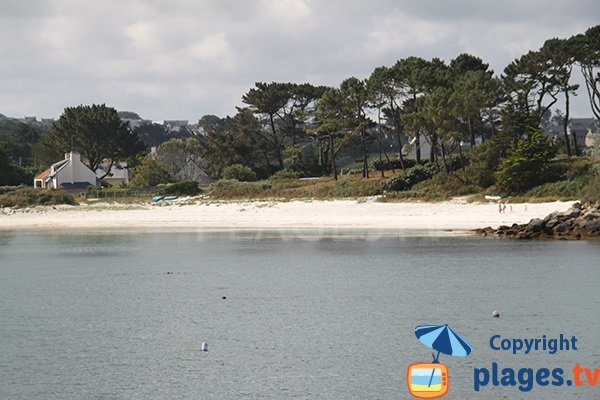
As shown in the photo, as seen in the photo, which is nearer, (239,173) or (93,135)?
(239,173)

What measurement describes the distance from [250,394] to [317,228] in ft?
125

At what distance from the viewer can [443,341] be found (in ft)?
66.1

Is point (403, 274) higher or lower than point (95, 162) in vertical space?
lower

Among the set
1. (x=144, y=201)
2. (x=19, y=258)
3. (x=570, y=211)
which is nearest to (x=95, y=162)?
(x=144, y=201)

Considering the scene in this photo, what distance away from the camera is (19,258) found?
1660 inches

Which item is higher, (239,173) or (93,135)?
(93,135)

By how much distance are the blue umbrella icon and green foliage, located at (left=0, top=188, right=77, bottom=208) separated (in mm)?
55756

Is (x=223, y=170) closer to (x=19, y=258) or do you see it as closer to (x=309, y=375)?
(x=19, y=258)

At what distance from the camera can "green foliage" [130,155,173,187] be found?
91500 millimetres

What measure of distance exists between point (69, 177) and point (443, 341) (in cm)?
7542

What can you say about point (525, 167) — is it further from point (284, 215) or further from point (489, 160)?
point (284, 215)

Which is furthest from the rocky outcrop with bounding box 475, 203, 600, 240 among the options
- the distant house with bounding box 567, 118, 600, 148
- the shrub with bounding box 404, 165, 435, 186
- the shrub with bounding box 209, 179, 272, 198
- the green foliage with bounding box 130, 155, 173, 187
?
the green foliage with bounding box 130, 155, 173, 187

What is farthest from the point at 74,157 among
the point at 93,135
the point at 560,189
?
the point at 560,189

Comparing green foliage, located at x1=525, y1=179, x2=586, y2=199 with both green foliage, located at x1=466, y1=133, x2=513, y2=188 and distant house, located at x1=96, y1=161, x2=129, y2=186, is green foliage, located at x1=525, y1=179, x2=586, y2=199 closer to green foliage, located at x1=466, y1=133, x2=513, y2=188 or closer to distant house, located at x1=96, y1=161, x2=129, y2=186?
green foliage, located at x1=466, y1=133, x2=513, y2=188
